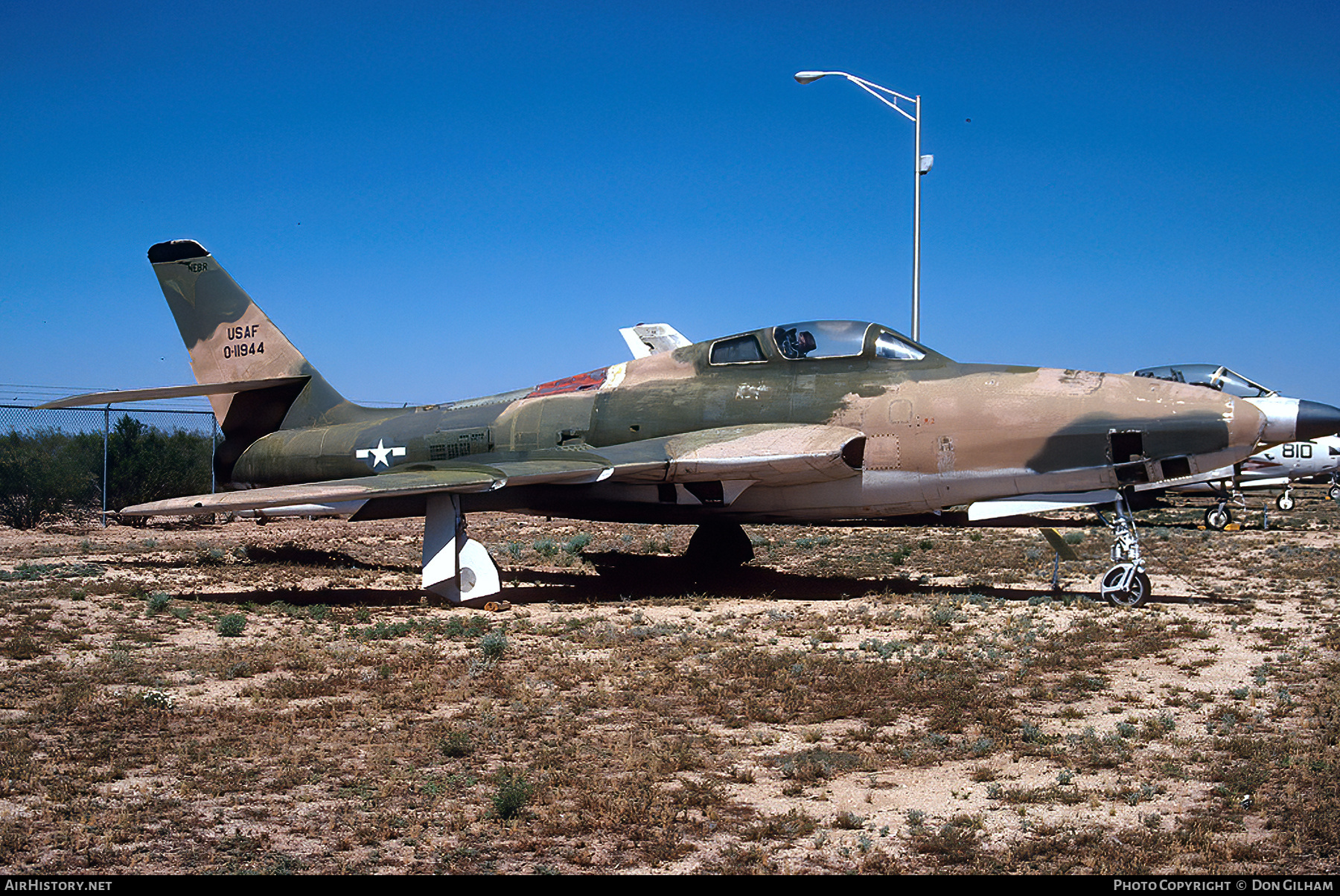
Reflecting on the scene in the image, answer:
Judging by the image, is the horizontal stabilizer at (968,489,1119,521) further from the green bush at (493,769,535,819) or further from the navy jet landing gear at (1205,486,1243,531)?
the navy jet landing gear at (1205,486,1243,531)

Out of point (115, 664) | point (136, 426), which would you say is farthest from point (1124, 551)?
point (136, 426)

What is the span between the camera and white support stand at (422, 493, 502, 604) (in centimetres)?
1207

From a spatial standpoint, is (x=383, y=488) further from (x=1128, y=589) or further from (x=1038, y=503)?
(x=1128, y=589)

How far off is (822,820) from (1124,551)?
8398 mm

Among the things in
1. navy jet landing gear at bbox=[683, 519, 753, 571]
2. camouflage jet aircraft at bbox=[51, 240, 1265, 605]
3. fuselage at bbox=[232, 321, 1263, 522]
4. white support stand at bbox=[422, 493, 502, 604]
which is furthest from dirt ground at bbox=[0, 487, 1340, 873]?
navy jet landing gear at bbox=[683, 519, 753, 571]

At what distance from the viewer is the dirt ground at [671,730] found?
4738 mm

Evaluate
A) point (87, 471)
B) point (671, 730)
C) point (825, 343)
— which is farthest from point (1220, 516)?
point (87, 471)

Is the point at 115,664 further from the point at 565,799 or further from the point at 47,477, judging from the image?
the point at 47,477

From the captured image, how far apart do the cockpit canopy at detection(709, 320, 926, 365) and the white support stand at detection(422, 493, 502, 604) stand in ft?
14.1

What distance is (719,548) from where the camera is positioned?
15680 millimetres

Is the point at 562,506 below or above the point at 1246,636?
above

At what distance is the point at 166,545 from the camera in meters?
20.3

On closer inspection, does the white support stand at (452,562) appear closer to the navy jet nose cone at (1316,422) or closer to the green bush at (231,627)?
the green bush at (231,627)

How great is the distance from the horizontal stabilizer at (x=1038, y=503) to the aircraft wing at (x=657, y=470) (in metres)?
1.63
